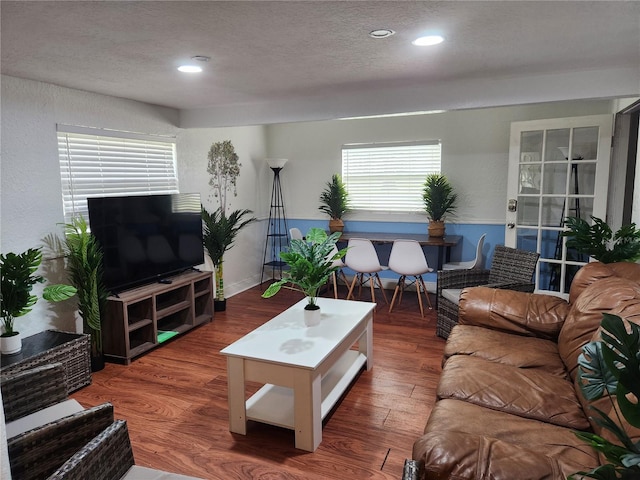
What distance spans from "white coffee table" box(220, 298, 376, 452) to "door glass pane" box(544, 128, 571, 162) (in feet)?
8.96

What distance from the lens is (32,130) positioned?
3.15 meters

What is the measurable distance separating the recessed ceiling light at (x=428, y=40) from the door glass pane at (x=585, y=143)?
2575 millimetres

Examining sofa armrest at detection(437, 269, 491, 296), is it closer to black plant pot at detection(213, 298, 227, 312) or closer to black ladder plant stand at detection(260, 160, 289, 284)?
black plant pot at detection(213, 298, 227, 312)

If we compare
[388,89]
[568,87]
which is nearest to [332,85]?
[388,89]

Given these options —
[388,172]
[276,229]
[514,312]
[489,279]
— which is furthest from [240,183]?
[514,312]

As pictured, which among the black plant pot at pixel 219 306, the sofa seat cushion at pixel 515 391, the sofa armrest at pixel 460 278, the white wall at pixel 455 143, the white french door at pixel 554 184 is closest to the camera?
the sofa seat cushion at pixel 515 391

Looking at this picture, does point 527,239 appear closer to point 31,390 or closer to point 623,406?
point 623,406

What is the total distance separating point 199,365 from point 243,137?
3.20 metres

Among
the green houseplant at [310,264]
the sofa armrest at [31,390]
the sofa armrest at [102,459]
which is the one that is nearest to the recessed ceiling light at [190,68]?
the green houseplant at [310,264]

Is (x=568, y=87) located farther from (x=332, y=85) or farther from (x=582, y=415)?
(x=582, y=415)

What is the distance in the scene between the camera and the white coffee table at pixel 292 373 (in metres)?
2.35

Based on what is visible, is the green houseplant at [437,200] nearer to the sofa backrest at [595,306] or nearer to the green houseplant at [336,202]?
the green houseplant at [336,202]

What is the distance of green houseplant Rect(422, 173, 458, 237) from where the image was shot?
5.18 m

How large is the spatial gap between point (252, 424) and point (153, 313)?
5.06ft
